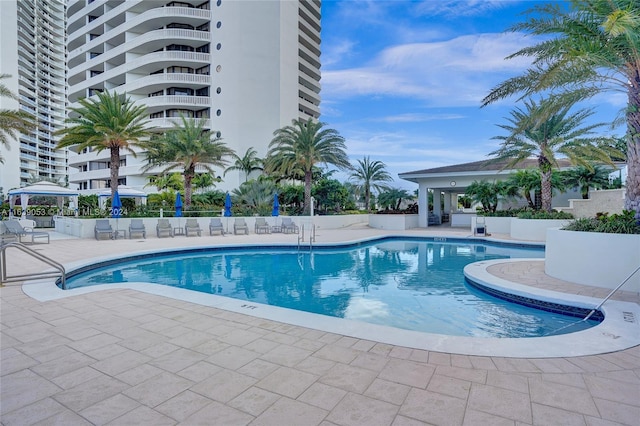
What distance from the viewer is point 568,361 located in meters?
3.41

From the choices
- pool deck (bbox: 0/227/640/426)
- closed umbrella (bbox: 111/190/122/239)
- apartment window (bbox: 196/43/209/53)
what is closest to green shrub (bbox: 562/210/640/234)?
pool deck (bbox: 0/227/640/426)

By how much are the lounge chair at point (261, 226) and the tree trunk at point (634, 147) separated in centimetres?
1496

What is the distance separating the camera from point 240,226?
18.7m

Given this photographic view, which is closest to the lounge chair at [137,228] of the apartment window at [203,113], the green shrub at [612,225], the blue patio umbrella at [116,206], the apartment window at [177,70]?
the blue patio umbrella at [116,206]

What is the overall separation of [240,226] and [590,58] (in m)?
15.8

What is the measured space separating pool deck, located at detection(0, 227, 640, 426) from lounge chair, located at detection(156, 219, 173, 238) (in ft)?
41.0

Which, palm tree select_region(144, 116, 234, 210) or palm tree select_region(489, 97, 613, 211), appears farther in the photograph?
palm tree select_region(144, 116, 234, 210)

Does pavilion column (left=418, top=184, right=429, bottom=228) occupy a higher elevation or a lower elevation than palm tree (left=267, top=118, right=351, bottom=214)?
lower

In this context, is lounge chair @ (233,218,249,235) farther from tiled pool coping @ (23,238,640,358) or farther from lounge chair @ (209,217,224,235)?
tiled pool coping @ (23,238,640,358)

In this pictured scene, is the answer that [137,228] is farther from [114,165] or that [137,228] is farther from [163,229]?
[114,165]

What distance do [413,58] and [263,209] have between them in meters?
12.1

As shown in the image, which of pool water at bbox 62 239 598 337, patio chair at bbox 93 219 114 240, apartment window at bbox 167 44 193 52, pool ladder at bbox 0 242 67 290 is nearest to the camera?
pool water at bbox 62 239 598 337

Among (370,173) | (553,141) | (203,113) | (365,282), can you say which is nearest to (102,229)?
(365,282)

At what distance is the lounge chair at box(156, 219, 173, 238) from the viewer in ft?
54.2
